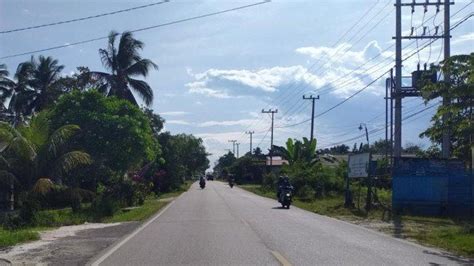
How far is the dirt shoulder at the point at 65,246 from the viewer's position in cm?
1234

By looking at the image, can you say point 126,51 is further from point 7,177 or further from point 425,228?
point 425,228

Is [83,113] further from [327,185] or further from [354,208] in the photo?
[327,185]

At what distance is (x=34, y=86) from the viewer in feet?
165

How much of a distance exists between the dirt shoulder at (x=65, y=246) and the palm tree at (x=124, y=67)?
25.8 meters

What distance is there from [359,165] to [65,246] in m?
20.8

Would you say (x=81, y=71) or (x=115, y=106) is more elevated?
(x=81, y=71)

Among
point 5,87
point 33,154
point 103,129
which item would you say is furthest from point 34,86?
point 33,154

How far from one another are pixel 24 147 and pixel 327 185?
91.1 ft

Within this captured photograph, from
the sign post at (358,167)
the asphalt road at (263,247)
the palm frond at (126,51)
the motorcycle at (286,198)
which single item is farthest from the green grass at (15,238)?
the palm frond at (126,51)

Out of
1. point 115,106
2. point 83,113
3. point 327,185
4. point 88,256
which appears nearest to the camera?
point 88,256

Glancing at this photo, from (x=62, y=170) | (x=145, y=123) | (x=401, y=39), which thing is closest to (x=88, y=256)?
(x=62, y=170)

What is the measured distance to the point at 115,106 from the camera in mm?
33281

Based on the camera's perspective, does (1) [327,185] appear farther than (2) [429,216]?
Yes

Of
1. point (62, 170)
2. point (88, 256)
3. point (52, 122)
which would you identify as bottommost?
point (88, 256)
